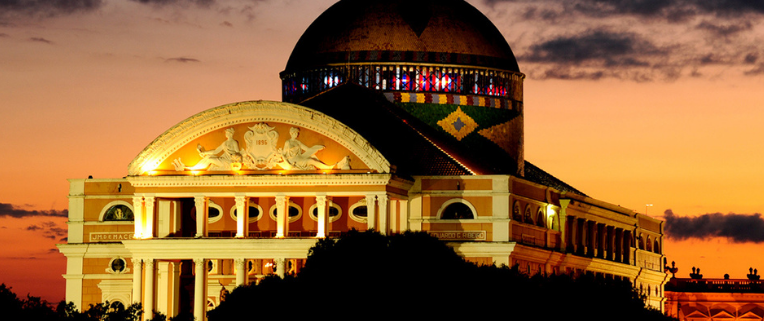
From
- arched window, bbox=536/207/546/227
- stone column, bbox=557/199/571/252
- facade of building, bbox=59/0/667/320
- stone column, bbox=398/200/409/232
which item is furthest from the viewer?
stone column, bbox=557/199/571/252

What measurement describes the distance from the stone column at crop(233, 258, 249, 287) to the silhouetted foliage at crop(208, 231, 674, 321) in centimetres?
1401

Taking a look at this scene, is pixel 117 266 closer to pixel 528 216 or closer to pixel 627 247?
pixel 528 216

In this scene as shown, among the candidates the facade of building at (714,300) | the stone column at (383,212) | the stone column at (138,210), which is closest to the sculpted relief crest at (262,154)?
the stone column at (383,212)

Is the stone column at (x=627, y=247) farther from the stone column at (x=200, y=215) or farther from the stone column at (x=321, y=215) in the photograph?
the stone column at (x=200, y=215)

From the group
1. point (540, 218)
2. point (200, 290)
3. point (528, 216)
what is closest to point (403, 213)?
point (528, 216)

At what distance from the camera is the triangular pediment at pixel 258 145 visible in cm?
10244

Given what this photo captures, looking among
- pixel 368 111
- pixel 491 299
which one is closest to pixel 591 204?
pixel 368 111

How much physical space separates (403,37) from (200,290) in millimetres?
19673

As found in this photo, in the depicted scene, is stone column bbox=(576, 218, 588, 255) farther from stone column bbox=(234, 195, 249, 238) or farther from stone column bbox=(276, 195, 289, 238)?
stone column bbox=(234, 195, 249, 238)

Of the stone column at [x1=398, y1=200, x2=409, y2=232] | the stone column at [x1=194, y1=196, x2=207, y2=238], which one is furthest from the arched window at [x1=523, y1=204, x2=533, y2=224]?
the stone column at [x1=194, y1=196, x2=207, y2=238]

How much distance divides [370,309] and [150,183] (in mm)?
23542

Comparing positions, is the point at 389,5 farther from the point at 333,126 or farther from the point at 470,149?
the point at 333,126

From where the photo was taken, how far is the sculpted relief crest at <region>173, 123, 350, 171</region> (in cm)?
10275

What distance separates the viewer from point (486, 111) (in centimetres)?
11738
